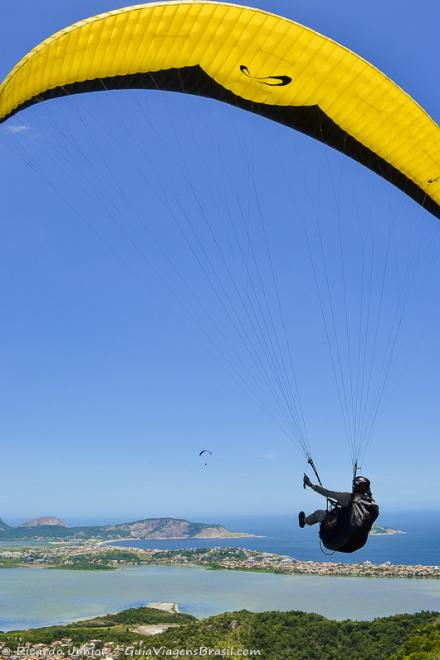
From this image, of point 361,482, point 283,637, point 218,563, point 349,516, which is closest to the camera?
point 349,516

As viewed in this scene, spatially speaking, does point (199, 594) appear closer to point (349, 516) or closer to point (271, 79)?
point (349, 516)

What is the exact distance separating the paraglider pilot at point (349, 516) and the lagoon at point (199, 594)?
5873 centimetres

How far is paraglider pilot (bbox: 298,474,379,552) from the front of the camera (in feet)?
24.8

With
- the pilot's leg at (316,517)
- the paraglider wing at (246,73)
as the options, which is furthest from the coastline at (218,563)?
the paraglider wing at (246,73)

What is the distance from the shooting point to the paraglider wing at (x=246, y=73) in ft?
26.1

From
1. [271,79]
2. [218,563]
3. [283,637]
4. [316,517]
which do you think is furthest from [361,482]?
[218,563]

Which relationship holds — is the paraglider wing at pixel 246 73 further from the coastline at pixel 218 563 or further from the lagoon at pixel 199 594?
the coastline at pixel 218 563

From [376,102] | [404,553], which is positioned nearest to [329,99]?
[376,102]

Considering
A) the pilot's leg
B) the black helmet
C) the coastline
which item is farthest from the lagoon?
the black helmet

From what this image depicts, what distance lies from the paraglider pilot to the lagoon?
58726 millimetres

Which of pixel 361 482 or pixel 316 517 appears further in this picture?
pixel 316 517

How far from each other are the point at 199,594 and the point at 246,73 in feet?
269

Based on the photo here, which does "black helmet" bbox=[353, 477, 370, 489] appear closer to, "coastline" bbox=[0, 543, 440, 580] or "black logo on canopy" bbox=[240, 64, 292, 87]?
"black logo on canopy" bbox=[240, 64, 292, 87]

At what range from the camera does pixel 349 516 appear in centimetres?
762
